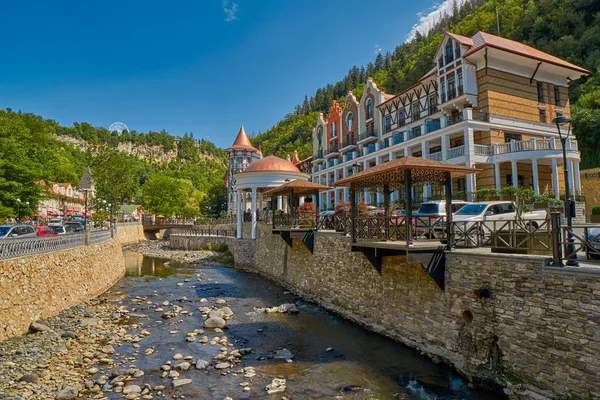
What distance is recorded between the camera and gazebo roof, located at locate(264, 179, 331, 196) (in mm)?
17891

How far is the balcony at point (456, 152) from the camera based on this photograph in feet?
82.0

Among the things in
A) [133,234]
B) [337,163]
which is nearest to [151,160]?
[133,234]

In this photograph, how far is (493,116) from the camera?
25.8 metres

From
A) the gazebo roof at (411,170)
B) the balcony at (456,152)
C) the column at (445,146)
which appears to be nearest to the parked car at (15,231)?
the gazebo roof at (411,170)

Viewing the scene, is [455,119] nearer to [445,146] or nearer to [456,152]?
[445,146]

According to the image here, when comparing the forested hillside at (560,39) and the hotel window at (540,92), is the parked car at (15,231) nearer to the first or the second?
the hotel window at (540,92)

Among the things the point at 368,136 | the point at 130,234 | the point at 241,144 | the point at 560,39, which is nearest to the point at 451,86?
the point at 368,136

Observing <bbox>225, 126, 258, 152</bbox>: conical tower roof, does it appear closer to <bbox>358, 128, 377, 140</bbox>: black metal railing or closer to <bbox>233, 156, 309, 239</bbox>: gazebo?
<bbox>358, 128, 377, 140</bbox>: black metal railing

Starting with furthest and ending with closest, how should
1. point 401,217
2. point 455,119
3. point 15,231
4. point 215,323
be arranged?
point 455,119, point 15,231, point 215,323, point 401,217

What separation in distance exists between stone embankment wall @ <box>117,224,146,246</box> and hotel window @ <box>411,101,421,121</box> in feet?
117

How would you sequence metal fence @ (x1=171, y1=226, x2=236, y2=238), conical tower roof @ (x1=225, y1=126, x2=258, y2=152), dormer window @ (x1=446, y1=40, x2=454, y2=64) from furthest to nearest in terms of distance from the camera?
conical tower roof @ (x1=225, y1=126, x2=258, y2=152), metal fence @ (x1=171, y1=226, x2=236, y2=238), dormer window @ (x1=446, y1=40, x2=454, y2=64)

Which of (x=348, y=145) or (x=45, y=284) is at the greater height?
(x=348, y=145)

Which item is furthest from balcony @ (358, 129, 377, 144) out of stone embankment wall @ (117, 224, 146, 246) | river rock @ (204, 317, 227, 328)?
stone embankment wall @ (117, 224, 146, 246)

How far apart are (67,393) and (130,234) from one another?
45.9 m
